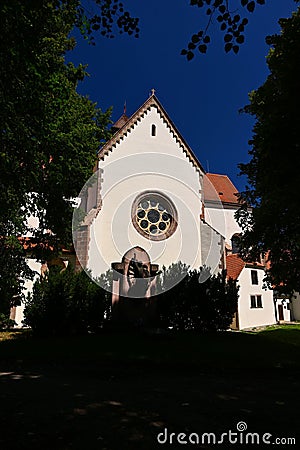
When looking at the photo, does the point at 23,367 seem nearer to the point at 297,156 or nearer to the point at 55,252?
Result: the point at 55,252

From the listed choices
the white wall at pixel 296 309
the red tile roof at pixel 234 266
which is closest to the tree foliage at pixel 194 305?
the red tile roof at pixel 234 266

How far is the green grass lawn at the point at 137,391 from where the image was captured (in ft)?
13.7

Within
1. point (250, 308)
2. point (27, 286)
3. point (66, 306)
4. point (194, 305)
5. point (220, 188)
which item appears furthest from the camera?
point (220, 188)

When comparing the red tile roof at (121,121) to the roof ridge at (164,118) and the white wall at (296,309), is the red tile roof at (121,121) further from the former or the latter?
the white wall at (296,309)

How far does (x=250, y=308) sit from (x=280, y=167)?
21322 millimetres

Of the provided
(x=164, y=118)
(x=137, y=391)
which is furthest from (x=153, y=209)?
(x=137, y=391)

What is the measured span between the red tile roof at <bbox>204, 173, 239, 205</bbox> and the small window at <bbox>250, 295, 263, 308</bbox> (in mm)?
11695

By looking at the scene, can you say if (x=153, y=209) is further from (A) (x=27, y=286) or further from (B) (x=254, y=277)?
(B) (x=254, y=277)

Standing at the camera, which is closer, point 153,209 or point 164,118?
point 153,209

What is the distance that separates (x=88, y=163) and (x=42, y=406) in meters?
10.6

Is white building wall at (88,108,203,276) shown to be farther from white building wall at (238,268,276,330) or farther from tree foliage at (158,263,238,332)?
tree foliage at (158,263,238,332)

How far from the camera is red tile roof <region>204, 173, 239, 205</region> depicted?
38281mm

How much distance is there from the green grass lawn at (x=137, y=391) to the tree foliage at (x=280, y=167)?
367cm

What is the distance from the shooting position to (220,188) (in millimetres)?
40875
